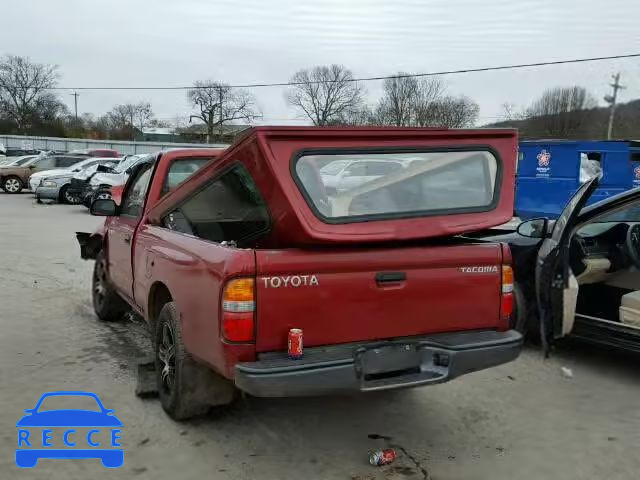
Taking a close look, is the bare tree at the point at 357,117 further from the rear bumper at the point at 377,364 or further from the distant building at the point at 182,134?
the rear bumper at the point at 377,364

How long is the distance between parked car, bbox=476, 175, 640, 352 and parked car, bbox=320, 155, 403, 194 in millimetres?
Result: 1889

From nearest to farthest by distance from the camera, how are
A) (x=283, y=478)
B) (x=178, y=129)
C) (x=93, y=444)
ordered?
(x=283, y=478), (x=93, y=444), (x=178, y=129)

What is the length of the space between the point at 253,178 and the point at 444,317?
1340mm

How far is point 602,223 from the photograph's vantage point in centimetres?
595

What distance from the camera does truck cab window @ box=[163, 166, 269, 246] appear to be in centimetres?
345

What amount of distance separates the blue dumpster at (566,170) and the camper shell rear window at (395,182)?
469 inches

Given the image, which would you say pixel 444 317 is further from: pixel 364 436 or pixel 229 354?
pixel 229 354

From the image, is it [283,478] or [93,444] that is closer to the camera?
[283,478]

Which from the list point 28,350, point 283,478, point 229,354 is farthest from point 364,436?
point 28,350

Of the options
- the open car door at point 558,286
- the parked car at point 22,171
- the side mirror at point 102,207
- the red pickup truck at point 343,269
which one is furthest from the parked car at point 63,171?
the open car door at point 558,286

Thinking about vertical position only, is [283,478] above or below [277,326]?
below

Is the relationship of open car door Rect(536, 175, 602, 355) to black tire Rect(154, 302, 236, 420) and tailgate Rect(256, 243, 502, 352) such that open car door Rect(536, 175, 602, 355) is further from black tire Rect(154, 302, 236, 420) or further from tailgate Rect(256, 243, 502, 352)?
black tire Rect(154, 302, 236, 420)

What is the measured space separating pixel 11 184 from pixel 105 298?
21931 millimetres

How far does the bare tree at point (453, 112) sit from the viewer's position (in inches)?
1832
